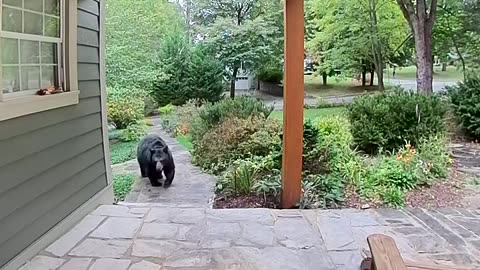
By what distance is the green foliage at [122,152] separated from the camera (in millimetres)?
7464

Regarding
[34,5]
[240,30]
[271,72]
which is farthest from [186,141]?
Answer: [34,5]

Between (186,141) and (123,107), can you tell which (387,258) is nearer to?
(186,141)

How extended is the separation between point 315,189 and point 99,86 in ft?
7.58

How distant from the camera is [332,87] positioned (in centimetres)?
1234

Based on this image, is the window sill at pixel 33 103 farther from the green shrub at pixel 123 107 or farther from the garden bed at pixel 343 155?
the green shrub at pixel 123 107

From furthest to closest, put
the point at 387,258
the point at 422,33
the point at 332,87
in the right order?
1. the point at 332,87
2. the point at 422,33
3. the point at 387,258

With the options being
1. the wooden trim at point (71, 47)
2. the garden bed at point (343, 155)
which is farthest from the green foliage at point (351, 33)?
the wooden trim at point (71, 47)

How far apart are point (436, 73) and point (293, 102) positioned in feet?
27.4

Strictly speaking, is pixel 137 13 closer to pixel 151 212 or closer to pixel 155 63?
pixel 155 63

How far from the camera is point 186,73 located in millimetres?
10305

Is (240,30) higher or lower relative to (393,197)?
higher

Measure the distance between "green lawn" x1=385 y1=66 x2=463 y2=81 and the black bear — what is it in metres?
7.06

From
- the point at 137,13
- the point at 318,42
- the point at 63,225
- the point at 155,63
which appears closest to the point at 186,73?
the point at 155,63

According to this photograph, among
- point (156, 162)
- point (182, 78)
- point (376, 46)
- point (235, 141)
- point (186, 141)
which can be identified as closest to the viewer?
point (156, 162)
